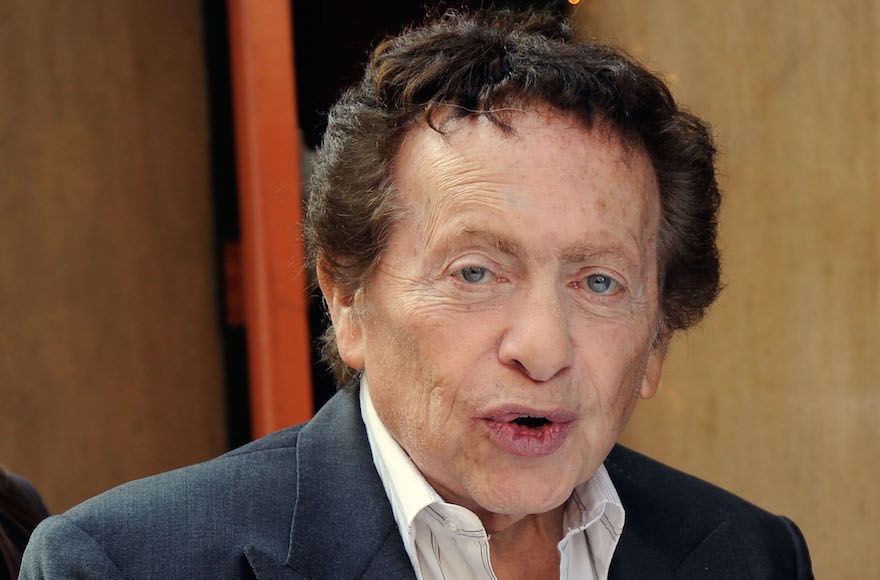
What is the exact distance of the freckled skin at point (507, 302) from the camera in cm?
196

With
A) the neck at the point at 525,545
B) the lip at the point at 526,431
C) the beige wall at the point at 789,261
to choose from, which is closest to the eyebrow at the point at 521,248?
the lip at the point at 526,431

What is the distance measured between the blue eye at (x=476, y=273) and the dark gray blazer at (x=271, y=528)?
42 centimetres

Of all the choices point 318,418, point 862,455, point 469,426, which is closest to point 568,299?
point 469,426

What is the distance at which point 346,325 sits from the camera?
2225 mm

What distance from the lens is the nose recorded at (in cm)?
190

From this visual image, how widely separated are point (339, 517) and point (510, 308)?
0.50 m

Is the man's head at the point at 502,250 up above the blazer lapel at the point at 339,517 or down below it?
above

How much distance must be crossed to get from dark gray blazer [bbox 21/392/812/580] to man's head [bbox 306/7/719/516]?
0.14 meters

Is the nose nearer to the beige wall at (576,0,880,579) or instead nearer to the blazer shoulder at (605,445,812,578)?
the blazer shoulder at (605,445,812,578)

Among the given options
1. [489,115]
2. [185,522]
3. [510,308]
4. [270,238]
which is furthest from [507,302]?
[270,238]

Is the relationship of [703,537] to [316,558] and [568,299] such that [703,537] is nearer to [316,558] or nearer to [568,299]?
[568,299]

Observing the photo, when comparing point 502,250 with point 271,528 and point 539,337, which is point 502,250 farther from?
point 271,528

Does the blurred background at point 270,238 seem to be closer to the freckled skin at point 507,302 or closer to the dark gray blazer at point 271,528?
the dark gray blazer at point 271,528

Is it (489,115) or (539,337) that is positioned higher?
(489,115)
